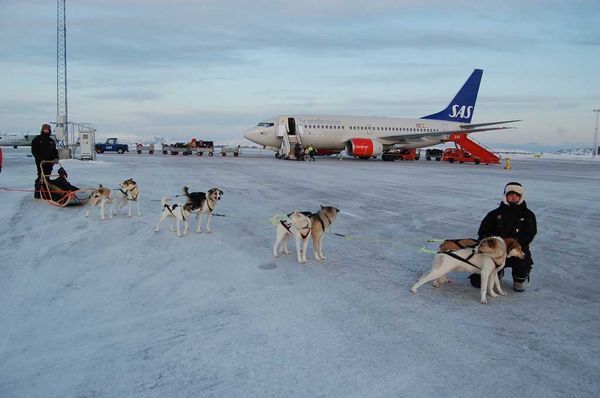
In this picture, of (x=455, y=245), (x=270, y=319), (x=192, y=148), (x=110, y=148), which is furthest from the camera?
(x=110, y=148)

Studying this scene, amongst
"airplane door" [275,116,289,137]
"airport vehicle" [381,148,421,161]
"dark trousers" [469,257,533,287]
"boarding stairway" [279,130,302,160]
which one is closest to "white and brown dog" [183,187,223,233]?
"dark trousers" [469,257,533,287]

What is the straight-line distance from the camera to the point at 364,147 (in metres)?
33.6

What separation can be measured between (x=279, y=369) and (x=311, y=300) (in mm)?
1451

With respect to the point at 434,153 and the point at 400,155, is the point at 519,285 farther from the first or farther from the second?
the point at 434,153

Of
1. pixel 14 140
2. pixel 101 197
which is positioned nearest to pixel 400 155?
pixel 101 197

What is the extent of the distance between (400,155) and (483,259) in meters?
34.7

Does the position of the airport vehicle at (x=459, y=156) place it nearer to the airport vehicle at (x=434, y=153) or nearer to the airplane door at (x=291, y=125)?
the airport vehicle at (x=434, y=153)

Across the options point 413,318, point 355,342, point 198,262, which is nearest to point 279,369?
point 355,342

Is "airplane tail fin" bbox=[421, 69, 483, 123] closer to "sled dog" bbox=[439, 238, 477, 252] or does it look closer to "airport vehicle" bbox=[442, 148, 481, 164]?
"airport vehicle" bbox=[442, 148, 481, 164]

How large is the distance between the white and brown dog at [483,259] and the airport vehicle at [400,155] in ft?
108

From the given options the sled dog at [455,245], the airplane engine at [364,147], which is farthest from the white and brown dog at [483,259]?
the airplane engine at [364,147]

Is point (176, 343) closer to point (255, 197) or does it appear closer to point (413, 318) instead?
point (413, 318)

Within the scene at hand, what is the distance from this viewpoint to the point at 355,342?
3.69 m

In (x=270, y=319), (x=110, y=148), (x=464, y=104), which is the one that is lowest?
(x=270, y=319)
